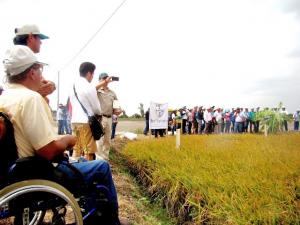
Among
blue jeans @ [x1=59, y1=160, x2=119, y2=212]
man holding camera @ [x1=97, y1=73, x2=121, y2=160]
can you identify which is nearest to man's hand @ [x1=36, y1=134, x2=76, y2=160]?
blue jeans @ [x1=59, y1=160, x2=119, y2=212]

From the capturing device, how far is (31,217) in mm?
2492

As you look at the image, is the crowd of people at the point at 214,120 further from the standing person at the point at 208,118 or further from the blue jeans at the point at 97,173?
the blue jeans at the point at 97,173

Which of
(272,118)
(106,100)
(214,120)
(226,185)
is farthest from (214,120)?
(226,185)

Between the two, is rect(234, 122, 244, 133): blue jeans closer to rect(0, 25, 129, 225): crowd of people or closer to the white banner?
the white banner

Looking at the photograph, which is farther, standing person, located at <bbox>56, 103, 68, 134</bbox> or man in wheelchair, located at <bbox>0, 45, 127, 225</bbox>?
standing person, located at <bbox>56, 103, 68, 134</bbox>

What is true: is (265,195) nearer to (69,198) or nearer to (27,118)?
(69,198)

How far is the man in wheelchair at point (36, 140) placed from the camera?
2.07 m

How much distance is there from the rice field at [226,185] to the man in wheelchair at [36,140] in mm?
1287

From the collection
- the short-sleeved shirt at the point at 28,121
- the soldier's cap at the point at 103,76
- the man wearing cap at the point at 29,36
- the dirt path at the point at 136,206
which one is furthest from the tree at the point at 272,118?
the short-sleeved shirt at the point at 28,121

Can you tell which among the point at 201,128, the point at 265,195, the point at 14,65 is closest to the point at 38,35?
the point at 14,65

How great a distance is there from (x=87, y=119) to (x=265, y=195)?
2142 mm

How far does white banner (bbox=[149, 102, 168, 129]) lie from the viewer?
1281cm

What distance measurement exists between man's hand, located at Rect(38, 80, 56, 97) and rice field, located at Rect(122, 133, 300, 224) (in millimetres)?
1772

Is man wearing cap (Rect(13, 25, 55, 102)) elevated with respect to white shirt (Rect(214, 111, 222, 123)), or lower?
elevated
